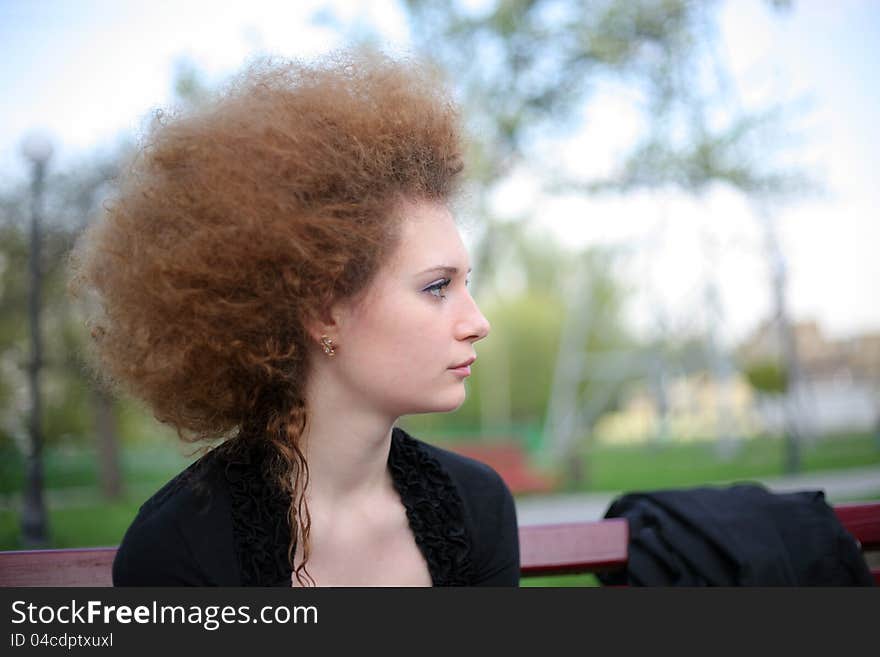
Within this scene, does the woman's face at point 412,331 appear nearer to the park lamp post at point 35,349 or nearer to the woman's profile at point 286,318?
the woman's profile at point 286,318

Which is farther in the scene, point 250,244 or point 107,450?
point 107,450

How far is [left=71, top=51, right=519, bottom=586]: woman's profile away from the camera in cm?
180

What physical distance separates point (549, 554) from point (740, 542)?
1.78 feet

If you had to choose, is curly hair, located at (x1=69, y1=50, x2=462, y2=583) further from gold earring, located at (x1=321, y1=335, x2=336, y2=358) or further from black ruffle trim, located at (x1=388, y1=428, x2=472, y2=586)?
black ruffle trim, located at (x1=388, y1=428, x2=472, y2=586)

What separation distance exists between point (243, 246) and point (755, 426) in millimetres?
21912

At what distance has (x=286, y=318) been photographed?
1.88 meters

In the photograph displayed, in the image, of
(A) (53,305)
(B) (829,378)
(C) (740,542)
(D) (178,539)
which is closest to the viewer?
(D) (178,539)

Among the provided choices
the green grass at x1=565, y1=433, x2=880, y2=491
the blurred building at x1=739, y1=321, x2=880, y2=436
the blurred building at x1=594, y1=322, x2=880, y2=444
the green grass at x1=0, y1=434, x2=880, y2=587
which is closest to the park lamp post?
the green grass at x1=0, y1=434, x2=880, y2=587

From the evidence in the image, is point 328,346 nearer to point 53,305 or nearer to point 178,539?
point 178,539

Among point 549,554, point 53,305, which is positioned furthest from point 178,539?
point 53,305

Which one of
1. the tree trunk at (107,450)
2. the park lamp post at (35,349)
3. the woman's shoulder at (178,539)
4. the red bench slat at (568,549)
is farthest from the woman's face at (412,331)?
the tree trunk at (107,450)

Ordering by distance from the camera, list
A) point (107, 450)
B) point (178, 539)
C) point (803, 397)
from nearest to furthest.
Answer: point (178, 539) < point (107, 450) < point (803, 397)

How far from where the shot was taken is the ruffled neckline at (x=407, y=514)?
1.83m

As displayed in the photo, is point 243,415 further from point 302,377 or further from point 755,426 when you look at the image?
point 755,426
